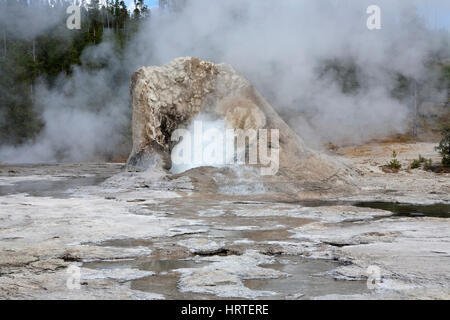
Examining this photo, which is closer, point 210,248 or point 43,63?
point 210,248

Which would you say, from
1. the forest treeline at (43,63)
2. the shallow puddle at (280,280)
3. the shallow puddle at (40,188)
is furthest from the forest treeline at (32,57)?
the shallow puddle at (280,280)

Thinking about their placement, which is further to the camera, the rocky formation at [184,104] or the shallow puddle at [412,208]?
the rocky formation at [184,104]

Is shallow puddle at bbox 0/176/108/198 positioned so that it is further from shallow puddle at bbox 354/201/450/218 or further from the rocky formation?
shallow puddle at bbox 354/201/450/218

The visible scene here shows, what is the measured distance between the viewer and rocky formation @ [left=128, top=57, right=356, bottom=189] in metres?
10.4

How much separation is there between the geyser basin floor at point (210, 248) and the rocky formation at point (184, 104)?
2.62m

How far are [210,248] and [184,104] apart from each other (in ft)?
22.1

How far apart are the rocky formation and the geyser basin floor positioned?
262 centimetres

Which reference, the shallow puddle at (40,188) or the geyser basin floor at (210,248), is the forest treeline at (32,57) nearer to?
the shallow puddle at (40,188)

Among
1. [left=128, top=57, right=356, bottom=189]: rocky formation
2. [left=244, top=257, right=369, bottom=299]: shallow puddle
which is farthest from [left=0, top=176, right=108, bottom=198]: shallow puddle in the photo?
[left=244, top=257, right=369, bottom=299]: shallow puddle

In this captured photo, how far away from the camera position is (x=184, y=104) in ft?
36.4

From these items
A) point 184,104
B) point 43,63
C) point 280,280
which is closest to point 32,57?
point 43,63

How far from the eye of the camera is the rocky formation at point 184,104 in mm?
10406

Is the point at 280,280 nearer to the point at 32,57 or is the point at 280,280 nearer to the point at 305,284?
the point at 305,284
